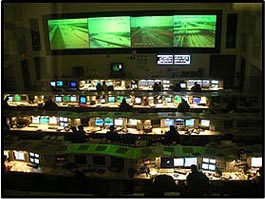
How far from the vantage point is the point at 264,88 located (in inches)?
176

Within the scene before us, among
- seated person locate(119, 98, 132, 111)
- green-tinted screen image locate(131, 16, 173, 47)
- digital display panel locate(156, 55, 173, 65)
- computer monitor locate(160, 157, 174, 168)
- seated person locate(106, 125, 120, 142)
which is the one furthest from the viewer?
digital display panel locate(156, 55, 173, 65)

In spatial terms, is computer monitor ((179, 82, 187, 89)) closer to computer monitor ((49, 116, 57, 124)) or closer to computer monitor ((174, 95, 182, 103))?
computer monitor ((174, 95, 182, 103))

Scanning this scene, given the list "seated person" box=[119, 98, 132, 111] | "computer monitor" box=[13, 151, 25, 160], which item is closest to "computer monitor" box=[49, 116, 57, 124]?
"seated person" box=[119, 98, 132, 111]

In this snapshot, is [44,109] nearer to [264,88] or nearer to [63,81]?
[63,81]

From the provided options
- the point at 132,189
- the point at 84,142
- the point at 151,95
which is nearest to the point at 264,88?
the point at 132,189

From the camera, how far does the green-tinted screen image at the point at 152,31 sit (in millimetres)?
14445

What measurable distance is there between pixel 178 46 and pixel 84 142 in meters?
7.62

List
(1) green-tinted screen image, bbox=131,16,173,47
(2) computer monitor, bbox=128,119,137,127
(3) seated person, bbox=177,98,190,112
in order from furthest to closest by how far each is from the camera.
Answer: (1) green-tinted screen image, bbox=131,16,173,47 → (3) seated person, bbox=177,98,190,112 → (2) computer monitor, bbox=128,119,137,127

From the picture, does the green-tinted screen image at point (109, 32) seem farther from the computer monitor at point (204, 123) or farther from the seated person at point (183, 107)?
the computer monitor at point (204, 123)

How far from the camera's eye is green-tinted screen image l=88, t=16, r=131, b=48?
14.6 metres

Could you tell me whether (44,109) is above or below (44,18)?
below

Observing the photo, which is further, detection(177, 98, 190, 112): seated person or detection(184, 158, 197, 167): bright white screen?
detection(177, 98, 190, 112): seated person

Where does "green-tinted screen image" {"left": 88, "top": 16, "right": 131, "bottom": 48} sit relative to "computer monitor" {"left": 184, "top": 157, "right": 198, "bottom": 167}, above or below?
above

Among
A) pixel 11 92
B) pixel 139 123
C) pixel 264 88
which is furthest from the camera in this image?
pixel 11 92
